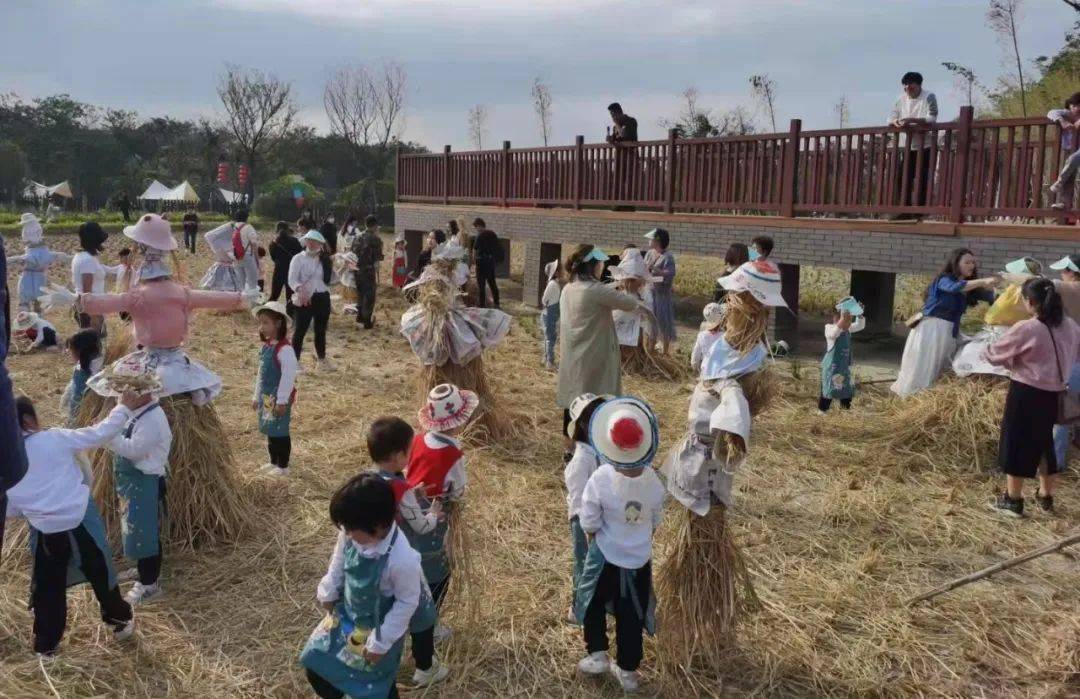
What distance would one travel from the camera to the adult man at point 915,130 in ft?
29.7

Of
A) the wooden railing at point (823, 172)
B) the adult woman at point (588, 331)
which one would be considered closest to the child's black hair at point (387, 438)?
the adult woman at point (588, 331)

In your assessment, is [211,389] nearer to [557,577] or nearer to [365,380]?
[557,577]

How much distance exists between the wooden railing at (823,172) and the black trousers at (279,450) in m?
6.88

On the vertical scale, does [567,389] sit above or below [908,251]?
below

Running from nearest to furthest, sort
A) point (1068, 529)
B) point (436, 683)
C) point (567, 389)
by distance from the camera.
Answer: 1. point (436, 683)
2. point (1068, 529)
3. point (567, 389)

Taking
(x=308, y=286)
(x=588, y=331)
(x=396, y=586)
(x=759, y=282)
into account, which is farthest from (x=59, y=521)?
(x=308, y=286)

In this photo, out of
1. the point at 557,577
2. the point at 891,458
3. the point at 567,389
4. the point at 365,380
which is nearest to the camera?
the point at 557,577

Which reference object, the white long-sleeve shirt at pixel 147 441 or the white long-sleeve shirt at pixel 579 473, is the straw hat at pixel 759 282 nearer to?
the white long-sleeve shirt at pixel 579 473

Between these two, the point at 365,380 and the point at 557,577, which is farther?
the point at 365,380

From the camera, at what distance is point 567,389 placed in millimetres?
5957

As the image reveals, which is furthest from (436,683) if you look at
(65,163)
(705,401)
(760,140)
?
(65,163)

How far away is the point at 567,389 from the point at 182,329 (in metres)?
2.56

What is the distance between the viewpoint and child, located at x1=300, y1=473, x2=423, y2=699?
2.70 m

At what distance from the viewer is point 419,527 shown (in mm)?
3361
